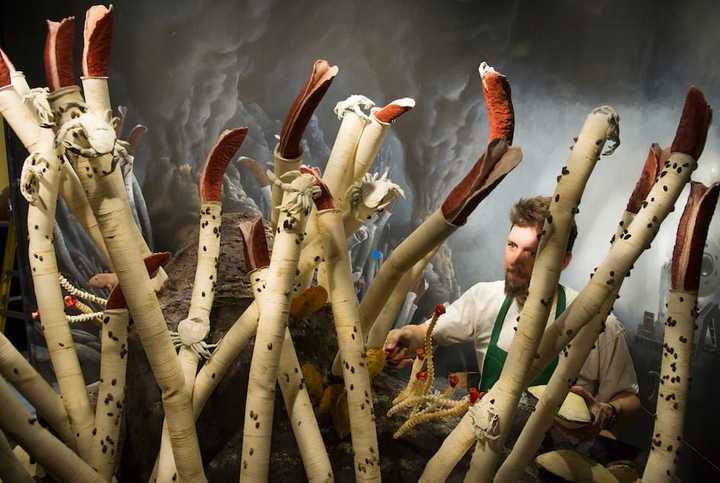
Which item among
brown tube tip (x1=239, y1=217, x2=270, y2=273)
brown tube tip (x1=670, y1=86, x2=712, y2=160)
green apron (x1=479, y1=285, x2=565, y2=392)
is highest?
brown tube tip (x1=670, y1=86, x2=712, y2=160)

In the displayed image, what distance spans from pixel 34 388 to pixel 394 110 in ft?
2.47

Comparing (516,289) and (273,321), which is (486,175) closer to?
(273,321)

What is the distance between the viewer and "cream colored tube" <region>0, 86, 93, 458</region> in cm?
109

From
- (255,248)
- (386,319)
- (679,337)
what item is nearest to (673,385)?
(679,337)

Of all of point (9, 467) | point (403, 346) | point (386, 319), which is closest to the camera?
point (9, 467)

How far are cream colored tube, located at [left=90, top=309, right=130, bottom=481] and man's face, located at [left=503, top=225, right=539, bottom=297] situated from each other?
91cm

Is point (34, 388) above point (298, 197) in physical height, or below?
below

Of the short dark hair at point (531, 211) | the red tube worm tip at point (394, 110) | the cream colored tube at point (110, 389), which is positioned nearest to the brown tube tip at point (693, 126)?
the red tube worm tip at point (394, 110)

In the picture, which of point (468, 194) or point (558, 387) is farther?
point (558, 387)

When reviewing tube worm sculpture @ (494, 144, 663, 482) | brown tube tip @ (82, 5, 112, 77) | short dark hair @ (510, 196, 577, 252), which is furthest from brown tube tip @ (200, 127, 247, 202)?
short dark hair @ (510, 196, 577, 252)

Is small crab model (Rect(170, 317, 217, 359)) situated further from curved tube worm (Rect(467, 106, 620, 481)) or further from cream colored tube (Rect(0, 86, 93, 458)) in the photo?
curved tube worm (Rect(467, 106, 620, 481))

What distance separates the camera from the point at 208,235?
1.17m

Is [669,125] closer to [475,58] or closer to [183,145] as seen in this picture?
[475,58]

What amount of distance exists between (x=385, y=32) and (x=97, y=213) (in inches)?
79.6
